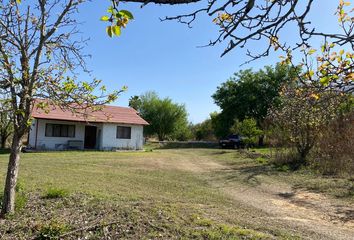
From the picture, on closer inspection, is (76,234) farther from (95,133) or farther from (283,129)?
(95,133)

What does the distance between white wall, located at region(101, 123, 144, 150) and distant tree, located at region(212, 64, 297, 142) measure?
42.4 feet

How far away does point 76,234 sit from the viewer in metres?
6.34

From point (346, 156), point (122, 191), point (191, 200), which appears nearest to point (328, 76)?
point (191, 200)

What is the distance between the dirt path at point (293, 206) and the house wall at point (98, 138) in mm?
18937

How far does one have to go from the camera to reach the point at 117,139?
108 feet

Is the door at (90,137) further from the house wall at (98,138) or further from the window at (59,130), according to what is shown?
the window at (59,130)

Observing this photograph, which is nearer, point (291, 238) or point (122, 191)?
point (291, 238)

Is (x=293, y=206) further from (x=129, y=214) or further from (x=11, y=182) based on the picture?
(x=11, y=182)

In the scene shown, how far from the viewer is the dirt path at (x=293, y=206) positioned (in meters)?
7.56

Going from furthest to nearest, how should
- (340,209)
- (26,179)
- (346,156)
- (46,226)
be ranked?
1. (346,156)
2. (26,179)
3. (340,209)
4. (46,226)

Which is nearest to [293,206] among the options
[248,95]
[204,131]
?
[248,95]

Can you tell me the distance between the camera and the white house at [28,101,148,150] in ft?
98.5

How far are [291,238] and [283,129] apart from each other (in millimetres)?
13579

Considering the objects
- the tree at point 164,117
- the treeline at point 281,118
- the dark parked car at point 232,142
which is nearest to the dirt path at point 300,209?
the treeline at point 281,118
